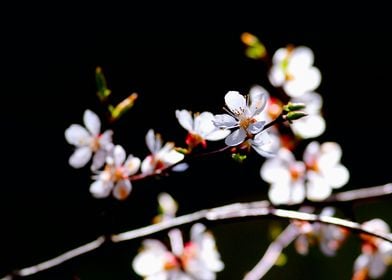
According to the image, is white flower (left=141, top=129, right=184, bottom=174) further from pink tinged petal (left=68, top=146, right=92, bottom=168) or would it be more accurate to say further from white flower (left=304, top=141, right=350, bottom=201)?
white flower (left=304, top=141, right=350, bottom=201)

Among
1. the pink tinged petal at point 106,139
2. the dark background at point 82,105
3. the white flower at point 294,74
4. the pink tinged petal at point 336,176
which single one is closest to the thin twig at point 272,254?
the pink tinged petal at point 336,176

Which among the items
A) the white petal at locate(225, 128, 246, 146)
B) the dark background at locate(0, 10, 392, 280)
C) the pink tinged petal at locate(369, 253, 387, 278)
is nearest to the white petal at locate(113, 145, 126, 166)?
the white petal at locate(225, 128, 246, 146)

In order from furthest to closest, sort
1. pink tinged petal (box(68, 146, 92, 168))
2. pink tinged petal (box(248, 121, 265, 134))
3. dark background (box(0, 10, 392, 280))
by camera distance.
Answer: dark background (box(0, 10, 392, 280)) < pink tinged petal (box(68, 146, 92, 168)) < pink tinged petal (box(248, 121, 265, 134))

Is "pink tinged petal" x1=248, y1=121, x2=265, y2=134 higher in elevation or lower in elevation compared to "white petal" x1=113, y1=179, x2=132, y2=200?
higher

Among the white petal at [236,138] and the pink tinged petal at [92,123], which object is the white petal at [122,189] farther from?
the white petal at [236,138]

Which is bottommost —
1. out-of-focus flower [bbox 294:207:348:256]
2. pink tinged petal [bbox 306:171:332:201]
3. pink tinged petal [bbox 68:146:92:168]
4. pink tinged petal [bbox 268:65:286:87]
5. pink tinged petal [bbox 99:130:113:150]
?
out-of-focus flower [bbox 294:207:348:256]

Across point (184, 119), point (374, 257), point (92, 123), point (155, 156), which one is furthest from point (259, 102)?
point (374, 257)
